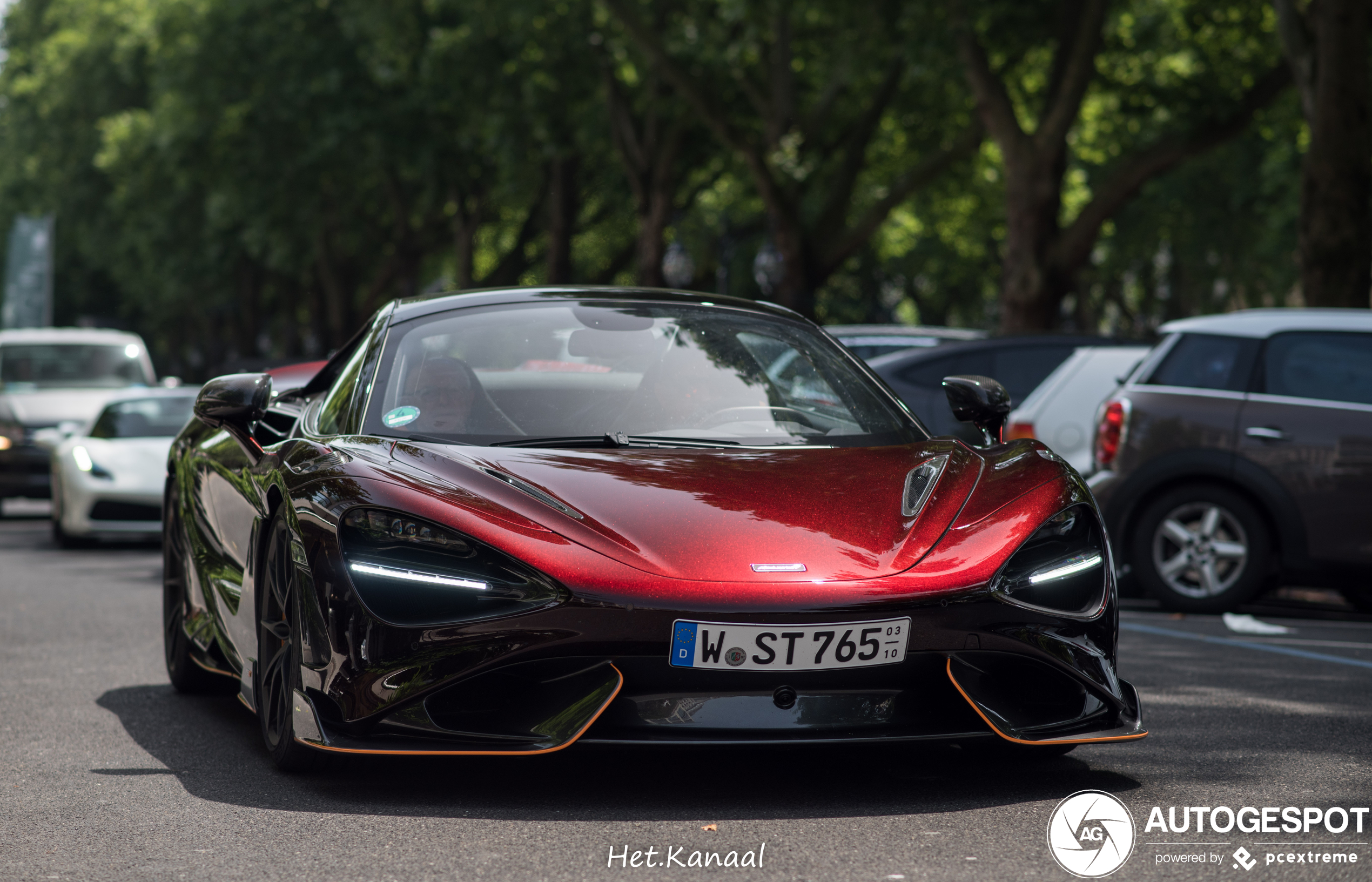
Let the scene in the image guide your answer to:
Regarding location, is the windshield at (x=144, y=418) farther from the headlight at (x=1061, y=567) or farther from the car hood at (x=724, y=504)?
the headlight at (x=1061, y=567)

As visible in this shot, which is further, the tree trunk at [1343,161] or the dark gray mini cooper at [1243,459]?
the tree trunk at [1343,161]

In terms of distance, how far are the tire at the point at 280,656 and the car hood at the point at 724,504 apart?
16.9 inches

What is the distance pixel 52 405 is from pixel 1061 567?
1644 centimetres

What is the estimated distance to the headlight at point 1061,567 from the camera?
14.8 feet

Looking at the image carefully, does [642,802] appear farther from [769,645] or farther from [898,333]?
[898,333]

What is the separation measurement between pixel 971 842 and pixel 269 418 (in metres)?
3.27

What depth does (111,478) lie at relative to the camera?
48.7ft

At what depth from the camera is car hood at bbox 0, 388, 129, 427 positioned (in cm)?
1895

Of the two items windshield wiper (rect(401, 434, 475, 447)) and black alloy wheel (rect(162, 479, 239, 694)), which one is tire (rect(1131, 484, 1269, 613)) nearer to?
black alloy wheel (rect(162, 479, 239, 694))

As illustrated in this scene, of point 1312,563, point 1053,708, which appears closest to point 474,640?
point 1053,708

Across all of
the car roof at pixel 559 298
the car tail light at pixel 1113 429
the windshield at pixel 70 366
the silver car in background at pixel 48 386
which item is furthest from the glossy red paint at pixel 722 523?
the windshield at pixel 70 366

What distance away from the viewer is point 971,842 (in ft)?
13.5

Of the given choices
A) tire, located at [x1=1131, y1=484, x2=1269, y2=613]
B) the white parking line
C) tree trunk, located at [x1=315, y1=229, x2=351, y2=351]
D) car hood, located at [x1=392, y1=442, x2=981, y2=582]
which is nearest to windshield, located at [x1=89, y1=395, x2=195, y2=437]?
tire, located at [x1=1131, y1=484, x2=1269, y2=613]

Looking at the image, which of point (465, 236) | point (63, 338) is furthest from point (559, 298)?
point (465, 236)
